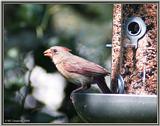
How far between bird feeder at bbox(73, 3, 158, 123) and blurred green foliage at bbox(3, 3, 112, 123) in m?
0.10

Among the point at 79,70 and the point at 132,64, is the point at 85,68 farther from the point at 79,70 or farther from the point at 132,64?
the point at 132,64

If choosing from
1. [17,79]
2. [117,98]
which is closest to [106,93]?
[117,98]

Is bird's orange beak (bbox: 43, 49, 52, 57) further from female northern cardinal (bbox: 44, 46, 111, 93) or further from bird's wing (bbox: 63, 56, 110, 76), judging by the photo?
bird's wing (bbox: 63, 56, 110, 76)

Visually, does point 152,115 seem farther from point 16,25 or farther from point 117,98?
point 16,25

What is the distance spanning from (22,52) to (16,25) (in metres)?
0.30

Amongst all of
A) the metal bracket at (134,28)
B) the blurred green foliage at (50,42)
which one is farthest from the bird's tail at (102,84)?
the metal bracket at (134,28)

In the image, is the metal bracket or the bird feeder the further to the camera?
the metal bracket

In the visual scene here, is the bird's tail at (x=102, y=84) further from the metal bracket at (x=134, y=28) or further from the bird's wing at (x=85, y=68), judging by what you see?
the metal bracket at (x=134, y=28)

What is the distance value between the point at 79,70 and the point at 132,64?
446 millimetres

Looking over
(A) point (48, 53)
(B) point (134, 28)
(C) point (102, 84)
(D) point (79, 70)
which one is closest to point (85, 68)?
(D) point (79, 70)

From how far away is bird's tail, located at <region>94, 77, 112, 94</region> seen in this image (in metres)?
9.88

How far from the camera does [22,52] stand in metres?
9.97

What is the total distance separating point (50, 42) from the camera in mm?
9961

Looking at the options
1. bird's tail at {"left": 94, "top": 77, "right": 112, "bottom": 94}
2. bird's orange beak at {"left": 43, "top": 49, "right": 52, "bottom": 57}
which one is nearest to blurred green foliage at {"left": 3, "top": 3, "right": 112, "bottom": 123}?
bird's orange beak at {"left": 43, "top": 49, "right": 52, "bottom": 57}
